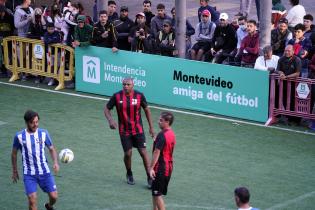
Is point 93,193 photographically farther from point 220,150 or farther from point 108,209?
point 220,150

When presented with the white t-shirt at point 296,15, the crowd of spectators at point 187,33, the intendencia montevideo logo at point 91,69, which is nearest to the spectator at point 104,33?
the crowd of spectators at point 187,33

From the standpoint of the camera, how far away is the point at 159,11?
22.5m

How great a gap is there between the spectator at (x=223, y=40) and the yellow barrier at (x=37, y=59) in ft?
12.6

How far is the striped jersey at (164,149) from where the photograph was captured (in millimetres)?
12922

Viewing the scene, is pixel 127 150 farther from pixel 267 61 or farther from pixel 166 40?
pixel 166 40

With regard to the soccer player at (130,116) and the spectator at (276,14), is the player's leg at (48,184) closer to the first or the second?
the soccer player at (130,116)

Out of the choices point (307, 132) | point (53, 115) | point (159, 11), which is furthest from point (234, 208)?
point (159, 11)

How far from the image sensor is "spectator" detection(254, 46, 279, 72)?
19141 mm

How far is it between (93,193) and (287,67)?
621cm

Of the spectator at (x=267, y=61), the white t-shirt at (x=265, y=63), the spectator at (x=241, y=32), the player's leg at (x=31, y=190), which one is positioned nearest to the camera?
the player's leg at (x=31, y=190)

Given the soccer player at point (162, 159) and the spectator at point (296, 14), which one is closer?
the soccer player at point (162, 159)

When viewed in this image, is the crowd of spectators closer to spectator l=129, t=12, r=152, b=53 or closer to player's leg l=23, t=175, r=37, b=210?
spectator l=129, t=12, r=152, b=53

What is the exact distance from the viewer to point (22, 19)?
77.9 ft

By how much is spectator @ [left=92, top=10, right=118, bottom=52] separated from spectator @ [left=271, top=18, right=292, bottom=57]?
411 centimetres
